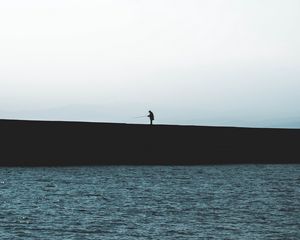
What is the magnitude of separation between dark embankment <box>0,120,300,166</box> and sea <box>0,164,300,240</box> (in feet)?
17.3

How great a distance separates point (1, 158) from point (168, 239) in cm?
3135

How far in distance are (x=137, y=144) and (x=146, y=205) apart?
2680 cm

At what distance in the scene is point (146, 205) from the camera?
28.2 metres

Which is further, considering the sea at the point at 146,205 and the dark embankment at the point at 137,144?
the dark embankment at the point at 137,144

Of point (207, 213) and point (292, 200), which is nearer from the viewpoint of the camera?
point (207, 213)

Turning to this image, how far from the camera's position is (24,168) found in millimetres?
48438

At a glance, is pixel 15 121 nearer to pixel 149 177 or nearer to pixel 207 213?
pixel 149 177

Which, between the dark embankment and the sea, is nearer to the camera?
the sea

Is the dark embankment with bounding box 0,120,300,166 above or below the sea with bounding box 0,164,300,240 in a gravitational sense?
above

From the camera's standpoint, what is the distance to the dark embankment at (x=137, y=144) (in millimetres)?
50500

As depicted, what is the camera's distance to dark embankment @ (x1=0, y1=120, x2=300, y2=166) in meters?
50.5

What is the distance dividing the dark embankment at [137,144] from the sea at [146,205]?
527 cm

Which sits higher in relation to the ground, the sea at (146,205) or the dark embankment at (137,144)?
the dark embankment at (137,144)

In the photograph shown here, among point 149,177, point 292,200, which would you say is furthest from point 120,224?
point 149,177
